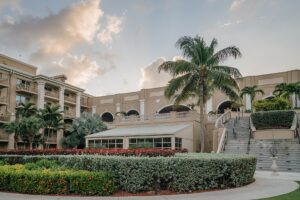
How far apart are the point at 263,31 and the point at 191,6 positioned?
5021 mm

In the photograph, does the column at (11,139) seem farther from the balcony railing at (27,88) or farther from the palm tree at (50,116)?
the balcony railing at (27,88)

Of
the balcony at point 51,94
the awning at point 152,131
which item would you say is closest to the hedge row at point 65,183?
the awning at point 152,131

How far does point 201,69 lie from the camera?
2600 centimetres

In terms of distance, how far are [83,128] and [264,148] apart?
959 inches

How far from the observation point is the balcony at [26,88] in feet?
145

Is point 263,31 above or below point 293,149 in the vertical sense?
above

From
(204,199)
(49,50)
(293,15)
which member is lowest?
(204,199)

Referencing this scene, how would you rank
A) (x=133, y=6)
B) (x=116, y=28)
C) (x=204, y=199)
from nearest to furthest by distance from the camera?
(x=204, y=199), (x=133, y=6), (x=116, y=28)

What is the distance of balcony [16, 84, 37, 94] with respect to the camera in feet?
145

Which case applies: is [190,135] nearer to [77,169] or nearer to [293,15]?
[293,15]

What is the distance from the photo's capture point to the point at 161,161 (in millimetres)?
12023

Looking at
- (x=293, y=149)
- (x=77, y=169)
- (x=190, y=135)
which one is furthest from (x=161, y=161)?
(x=190, y=135)

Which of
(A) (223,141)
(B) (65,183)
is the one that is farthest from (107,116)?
(B) (65,183)

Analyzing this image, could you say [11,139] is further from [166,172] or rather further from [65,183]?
[166,172]
